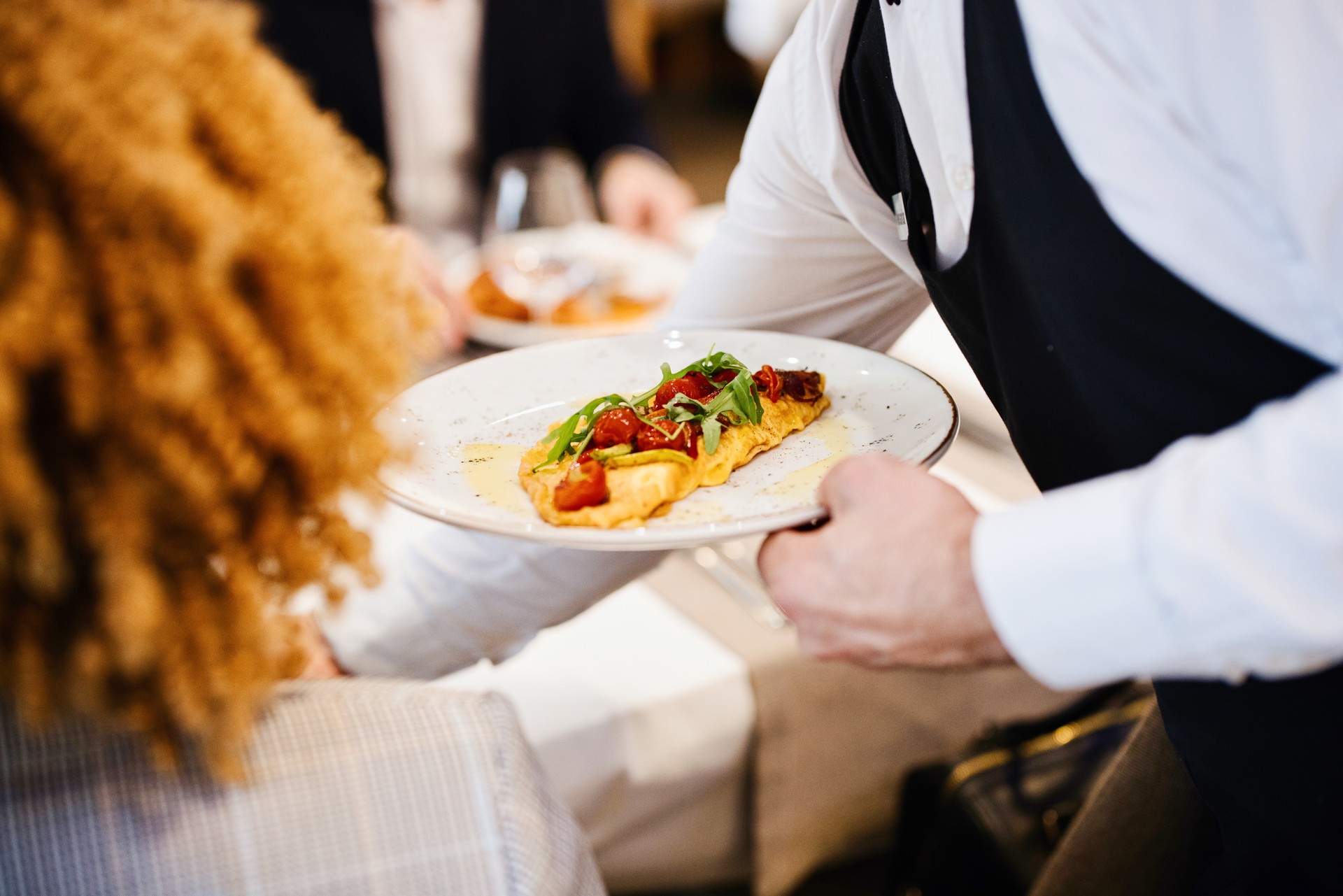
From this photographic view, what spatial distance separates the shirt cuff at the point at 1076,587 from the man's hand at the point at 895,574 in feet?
0.09

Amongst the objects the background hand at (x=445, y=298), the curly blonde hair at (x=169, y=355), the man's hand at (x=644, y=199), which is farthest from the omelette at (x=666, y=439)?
the man's hand at (x=644, y=199)

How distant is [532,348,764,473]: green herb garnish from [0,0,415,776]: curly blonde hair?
31cm

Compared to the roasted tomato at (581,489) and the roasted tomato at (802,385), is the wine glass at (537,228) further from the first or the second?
the roasted tomato at (581,489)

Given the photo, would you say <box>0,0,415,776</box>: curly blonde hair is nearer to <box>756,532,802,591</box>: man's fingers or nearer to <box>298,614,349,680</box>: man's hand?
<box>756,532,802,591</box>: man's fingers

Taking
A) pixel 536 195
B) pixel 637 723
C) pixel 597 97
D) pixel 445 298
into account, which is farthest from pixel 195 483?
pixel 597 97

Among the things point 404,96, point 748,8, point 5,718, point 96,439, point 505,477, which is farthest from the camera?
point 748,8

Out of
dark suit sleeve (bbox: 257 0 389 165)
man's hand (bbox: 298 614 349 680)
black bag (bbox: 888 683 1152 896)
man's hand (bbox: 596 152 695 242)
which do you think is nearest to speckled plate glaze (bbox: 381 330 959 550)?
man's hand (bbox: 298 614 349 680)

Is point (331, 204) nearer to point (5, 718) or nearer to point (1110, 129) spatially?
point (5, 718)

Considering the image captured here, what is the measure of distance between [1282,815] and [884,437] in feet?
1.42

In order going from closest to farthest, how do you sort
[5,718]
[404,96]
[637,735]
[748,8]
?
1. [5,718]
2. [637,735]
3. [404,96]
4. [748,8]

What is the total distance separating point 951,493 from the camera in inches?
29.1

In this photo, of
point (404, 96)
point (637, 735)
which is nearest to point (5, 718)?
point (637, 735)

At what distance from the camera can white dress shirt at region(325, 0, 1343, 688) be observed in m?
0.60

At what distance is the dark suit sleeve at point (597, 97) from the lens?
311 centimetres
